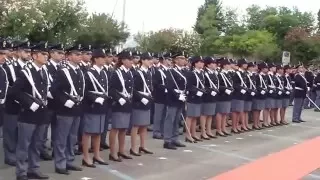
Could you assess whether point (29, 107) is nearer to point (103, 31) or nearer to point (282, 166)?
point (282, 166)

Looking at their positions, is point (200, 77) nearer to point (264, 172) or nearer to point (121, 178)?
point (264, 172)

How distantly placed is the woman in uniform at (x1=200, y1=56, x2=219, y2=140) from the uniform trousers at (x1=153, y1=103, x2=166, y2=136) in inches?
34.4

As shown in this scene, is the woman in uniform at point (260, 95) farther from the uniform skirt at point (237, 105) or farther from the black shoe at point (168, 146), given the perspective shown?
the black shoe at point (168, 146)

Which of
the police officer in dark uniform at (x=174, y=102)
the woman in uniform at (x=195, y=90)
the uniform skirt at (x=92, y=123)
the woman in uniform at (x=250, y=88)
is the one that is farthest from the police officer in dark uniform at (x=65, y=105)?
the woman in uniform at (x=250, y=88)

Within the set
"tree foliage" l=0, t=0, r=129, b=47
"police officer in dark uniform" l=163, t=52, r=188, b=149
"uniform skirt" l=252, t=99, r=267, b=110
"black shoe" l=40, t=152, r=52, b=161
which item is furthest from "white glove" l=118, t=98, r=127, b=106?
"tree foliage" l=0, t=0, r=129, b=47

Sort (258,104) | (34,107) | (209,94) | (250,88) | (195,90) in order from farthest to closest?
(258,104)
(250,88)
(209,94)
(195,90)
(34,107)

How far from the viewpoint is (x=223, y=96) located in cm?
1316

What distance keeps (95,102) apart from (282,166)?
3.52 m

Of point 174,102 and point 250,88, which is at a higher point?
point 250,88

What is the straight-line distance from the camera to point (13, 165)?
8883mm

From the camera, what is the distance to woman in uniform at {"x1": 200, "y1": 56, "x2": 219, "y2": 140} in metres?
12.5

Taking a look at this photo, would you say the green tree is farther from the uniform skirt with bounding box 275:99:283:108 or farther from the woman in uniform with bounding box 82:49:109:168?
the woman in uniform with bounding box 82:49:109:168

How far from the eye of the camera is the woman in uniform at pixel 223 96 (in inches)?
519

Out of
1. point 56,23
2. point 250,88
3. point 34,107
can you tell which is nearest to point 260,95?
point 250,88
